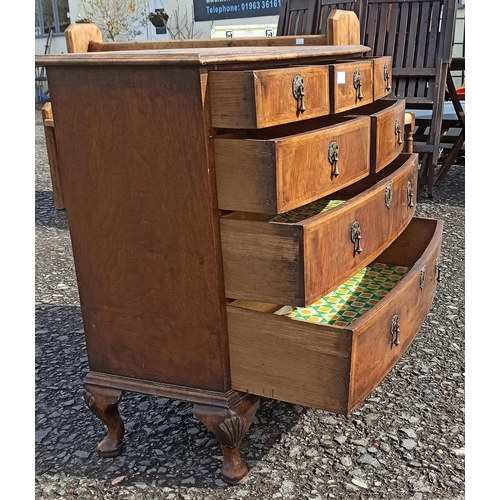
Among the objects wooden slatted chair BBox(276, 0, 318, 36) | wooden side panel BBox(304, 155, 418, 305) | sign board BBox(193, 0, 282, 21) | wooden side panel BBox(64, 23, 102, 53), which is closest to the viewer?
wooden side panel BBox(304, 155, 418, 305)

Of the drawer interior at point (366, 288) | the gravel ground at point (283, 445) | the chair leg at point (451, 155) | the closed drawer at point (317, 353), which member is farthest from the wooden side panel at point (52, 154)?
the chair leg at point (451, 155)

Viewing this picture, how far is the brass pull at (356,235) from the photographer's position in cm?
174

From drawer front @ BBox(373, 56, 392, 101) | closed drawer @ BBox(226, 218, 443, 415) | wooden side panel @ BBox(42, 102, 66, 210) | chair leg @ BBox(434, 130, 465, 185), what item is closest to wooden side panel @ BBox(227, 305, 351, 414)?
closed drawer @ BBox(226, 218, 443, 415)

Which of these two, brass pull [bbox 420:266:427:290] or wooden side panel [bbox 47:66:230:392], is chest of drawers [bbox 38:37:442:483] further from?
brass pull [bbox 420:266:427:290]

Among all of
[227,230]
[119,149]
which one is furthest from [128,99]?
[227,230]

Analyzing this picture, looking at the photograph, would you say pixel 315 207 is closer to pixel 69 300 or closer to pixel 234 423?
pixel 234 423

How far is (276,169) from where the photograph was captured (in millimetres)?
1479

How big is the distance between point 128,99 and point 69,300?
1.97m

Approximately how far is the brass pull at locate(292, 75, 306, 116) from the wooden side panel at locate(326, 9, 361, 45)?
2.56 ft

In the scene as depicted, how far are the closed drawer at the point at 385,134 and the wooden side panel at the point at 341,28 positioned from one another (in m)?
0.26

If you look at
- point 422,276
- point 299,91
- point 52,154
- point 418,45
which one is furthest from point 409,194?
point 418,45

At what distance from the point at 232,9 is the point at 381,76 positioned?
858cm

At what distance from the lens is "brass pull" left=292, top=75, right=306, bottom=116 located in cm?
158

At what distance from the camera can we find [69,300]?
3346mm
